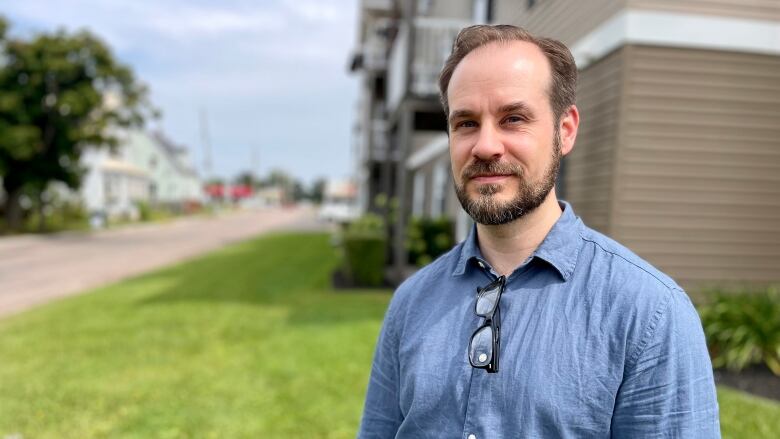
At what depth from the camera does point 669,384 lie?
138cm

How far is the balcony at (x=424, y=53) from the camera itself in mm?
11125

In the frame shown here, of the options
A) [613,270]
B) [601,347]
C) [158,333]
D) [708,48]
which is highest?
[708,48]

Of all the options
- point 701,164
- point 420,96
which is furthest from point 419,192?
point 701,164

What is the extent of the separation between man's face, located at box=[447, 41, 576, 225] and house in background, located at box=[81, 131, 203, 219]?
31.9m

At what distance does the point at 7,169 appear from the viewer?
26.4m

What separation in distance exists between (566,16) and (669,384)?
7.06 m

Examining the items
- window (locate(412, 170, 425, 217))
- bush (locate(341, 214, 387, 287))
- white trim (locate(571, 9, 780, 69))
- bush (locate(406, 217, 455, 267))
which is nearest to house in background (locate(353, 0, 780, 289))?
white trim (locate(571, 9, 780, 69))

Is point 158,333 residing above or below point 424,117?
below

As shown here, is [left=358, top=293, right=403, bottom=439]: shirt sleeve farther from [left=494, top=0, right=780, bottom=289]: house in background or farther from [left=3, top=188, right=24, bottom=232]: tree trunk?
[left=3, top=188, right=24, bottom=232]: tree trunk

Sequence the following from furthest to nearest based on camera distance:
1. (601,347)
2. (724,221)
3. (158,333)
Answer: (158,333)
(724,221)
(601,347)

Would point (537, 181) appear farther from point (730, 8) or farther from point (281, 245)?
point (281, 245)

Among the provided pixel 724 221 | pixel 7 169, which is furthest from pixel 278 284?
pixel 7 169

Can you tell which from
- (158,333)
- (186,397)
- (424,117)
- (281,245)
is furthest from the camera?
(281,245)

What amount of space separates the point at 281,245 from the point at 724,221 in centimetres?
1861
